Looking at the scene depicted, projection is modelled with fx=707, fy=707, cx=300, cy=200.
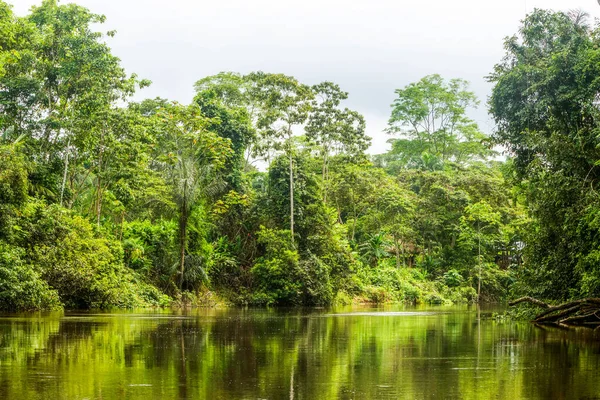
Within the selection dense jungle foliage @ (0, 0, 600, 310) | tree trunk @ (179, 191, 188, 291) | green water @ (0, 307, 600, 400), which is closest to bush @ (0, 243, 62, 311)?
dense jungle foliage @ (0, 0, 600, 310)

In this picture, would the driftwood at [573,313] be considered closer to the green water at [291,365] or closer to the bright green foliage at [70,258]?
the green water at [291,365]

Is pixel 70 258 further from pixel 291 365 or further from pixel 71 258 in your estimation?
pixel 291 365

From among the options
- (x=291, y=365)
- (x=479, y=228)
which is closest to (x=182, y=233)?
(x=479, y=228)

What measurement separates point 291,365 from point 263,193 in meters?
35.1

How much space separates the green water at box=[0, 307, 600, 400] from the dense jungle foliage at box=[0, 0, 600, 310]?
25.9 feet

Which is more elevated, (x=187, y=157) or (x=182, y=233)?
(x=187, y=157)

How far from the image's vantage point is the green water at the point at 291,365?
7.46 metres

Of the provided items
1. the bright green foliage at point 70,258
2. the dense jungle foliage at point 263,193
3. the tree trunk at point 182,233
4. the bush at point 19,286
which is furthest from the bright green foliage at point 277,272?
the bush at point 19,286

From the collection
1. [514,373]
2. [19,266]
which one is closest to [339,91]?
[19,266]

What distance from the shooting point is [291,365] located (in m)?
10.0

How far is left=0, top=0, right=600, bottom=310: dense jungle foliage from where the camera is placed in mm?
24422

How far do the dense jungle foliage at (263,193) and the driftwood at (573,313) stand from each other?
664 mm

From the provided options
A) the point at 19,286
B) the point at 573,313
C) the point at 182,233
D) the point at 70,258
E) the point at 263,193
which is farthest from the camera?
the point at 263,193

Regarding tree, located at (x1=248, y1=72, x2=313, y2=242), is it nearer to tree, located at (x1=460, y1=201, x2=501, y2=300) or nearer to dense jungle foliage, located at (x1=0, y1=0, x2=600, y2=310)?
dense jungle foliage, located at (x1=0, y1=0, x2=600, y2=310)
